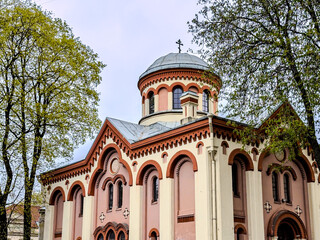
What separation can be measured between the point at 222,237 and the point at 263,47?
8.10 meters

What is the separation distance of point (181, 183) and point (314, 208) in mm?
7408

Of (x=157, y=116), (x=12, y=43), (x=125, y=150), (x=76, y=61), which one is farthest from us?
(x=157, y=116)

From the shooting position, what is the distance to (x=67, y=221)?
27844 mm

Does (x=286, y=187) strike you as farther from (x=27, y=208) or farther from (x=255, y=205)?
(x=27, y=208)

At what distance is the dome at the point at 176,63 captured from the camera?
2966cm

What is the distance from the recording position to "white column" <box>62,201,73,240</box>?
2750cm

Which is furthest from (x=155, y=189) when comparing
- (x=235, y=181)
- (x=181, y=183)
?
(x=235, y=181)

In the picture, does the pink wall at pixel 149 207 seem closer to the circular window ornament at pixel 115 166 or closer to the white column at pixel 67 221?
the circular window ornament at pixel 115 166

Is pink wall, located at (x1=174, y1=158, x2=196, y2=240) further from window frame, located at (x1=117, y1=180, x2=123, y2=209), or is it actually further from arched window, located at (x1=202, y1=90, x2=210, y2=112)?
arched window, located at (x1=202, y1=90, x2=210, y2=112)

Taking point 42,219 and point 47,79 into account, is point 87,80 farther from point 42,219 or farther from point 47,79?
point 42,219

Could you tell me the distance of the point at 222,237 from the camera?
727 inches

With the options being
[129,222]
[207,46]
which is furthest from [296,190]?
[207,46]

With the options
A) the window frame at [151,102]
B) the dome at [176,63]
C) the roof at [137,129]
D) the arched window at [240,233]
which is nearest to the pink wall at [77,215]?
the roof at [137,129]

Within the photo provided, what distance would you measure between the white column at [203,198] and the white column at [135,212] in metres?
4.24
